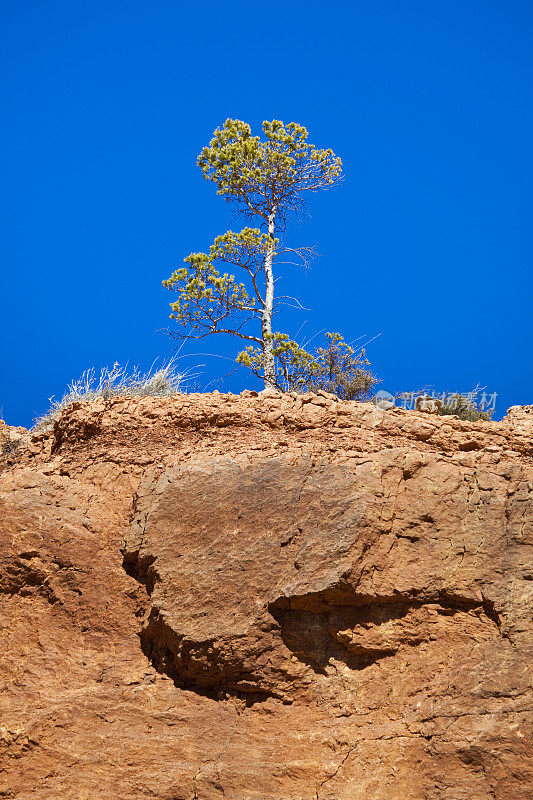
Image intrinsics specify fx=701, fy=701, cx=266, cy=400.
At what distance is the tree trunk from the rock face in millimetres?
10735

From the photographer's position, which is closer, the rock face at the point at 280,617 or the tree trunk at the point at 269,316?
the rock face at the point at 280,617

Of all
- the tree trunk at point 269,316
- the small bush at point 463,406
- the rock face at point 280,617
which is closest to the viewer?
the rock face at point 280,617

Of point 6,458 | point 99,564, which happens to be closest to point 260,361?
point 6,458

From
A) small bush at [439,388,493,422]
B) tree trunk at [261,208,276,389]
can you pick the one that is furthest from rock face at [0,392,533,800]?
tree trunk at [261,208,276,389]

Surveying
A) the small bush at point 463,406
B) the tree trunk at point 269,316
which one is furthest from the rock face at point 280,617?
the tree trunk at point 269,316

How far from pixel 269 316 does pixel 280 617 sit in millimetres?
13209

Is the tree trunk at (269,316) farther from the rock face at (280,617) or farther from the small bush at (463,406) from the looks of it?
the rock face at (280,617)

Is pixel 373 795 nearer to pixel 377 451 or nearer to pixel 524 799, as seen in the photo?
pixel 524 799

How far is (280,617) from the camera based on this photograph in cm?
454

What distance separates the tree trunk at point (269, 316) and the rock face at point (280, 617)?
35.2 feet

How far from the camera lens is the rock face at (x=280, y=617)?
4223 millimetres

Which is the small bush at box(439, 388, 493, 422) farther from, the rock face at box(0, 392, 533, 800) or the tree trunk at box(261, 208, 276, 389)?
the rock face at box(0, 392, 533, 800)

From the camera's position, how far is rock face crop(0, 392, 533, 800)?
→ 4.22 meters

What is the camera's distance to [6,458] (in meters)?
6.21
